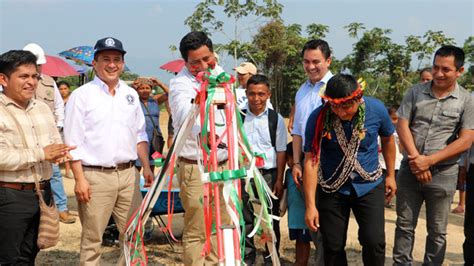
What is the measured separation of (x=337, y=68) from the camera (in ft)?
70.2

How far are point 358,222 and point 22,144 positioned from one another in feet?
8.06

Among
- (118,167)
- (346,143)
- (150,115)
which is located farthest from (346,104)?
(150,115)

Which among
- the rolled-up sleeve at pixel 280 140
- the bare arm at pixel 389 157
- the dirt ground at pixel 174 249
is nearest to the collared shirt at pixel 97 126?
the rolled-up sleeve at pixel 280 140

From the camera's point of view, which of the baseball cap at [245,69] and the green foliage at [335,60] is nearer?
the baseball cap at [245,69]

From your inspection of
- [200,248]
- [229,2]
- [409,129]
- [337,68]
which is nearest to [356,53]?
[337,68]

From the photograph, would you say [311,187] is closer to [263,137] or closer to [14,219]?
[263,137]

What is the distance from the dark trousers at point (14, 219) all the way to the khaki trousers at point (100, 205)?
1.26 feet

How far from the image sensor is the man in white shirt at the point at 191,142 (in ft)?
11.8

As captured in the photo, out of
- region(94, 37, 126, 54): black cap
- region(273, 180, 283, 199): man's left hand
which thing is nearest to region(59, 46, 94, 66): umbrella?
region(273, 180, 283, 199): man's left hand

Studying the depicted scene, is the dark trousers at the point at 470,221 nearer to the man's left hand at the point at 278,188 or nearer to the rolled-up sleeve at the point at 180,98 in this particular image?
the man's left hand at the point at 278,188

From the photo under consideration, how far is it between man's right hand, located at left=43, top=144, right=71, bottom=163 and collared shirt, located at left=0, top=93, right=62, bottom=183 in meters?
0.03

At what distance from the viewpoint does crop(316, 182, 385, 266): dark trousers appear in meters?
3.75

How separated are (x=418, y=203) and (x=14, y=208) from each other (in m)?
3.25

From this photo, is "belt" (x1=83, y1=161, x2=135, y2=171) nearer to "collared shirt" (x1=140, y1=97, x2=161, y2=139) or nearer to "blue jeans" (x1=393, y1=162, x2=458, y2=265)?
"blue jeans" (x1=393, y1=162, x2=458, y2=265)
